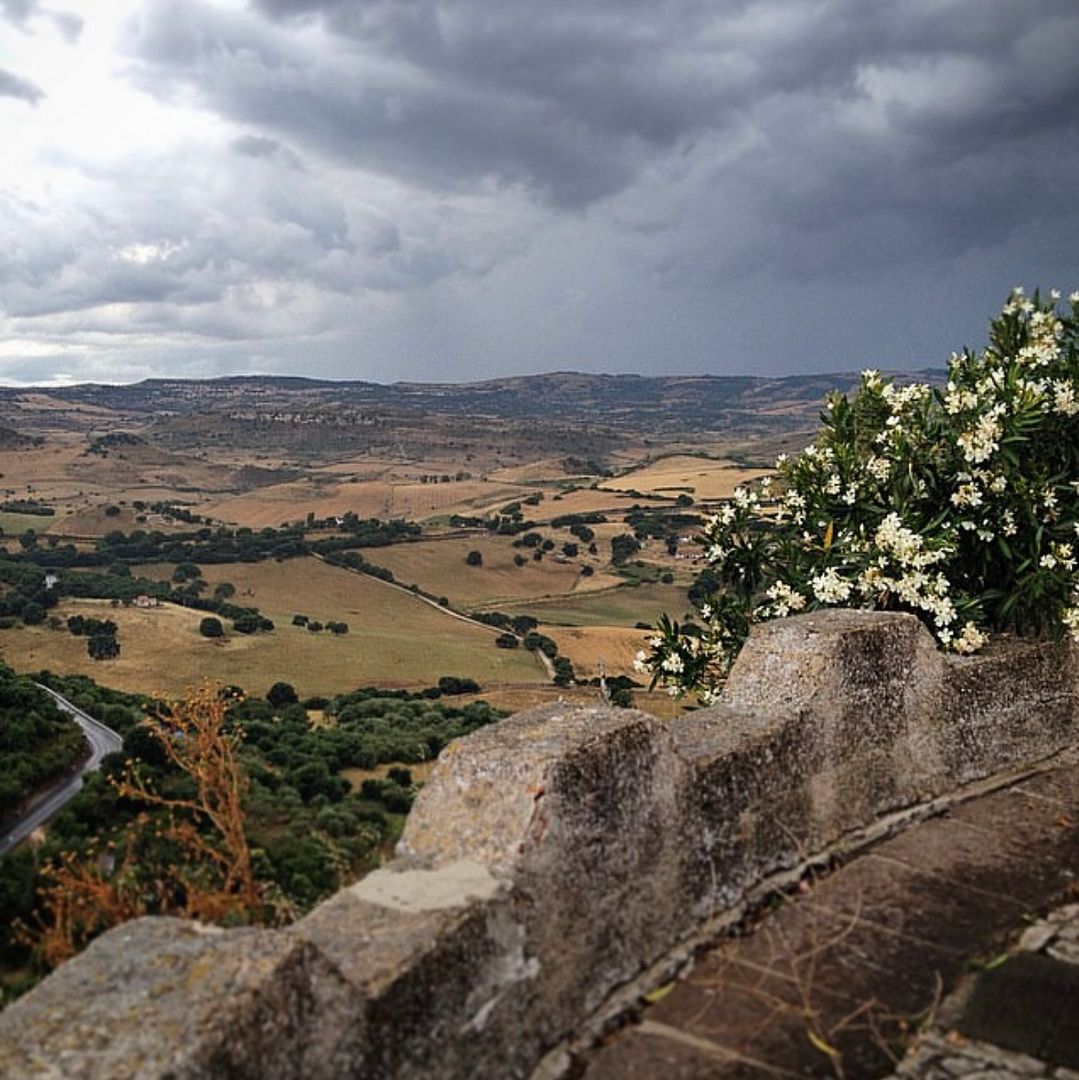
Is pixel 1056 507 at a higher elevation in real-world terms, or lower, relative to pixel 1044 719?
higher

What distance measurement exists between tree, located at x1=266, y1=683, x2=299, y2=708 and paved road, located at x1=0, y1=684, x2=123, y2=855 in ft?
43.8

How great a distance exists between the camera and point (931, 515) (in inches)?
304

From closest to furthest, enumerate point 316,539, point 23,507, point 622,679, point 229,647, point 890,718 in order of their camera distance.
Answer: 1. point 890,718
2. point 622,679
3. point 229,647
4. point 316,539
5. point 23,507

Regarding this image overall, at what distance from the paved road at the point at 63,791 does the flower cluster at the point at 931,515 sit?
398 inches

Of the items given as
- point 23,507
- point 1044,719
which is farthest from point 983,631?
point 23,507

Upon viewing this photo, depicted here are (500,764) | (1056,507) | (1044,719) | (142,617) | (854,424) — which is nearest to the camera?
(500,764)

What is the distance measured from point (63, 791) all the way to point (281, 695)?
28656 mm

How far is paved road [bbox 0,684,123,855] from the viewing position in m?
17.8

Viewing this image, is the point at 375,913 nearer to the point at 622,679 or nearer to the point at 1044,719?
the point at 1044,719

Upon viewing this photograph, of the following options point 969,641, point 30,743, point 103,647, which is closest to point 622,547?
point 103,647

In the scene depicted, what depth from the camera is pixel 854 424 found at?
8.89 metres

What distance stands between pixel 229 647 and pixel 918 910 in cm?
6317

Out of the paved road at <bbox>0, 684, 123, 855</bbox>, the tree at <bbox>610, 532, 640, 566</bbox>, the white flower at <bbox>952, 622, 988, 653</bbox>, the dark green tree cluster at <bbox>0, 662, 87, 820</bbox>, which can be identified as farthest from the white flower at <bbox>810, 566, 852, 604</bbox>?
the tree at <bbox>610, 532, 640, 566</bbox>

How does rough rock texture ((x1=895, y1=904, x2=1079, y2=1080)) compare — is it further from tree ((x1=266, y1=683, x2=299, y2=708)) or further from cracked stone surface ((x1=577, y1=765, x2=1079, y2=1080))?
tree ((x1=266, y1=683, x2=299, y2=708))
